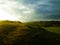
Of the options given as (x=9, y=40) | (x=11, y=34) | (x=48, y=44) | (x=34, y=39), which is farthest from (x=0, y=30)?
(x=48, y=44)

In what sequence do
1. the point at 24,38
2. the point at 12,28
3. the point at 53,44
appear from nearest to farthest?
the point at 53,44 → the point at 24,38 → the point at 12,28

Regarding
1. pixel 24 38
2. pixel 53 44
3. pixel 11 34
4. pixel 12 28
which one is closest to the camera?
pixel 53 44

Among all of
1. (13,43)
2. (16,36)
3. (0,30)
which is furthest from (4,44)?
(0,30)

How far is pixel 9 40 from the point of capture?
4303 cm

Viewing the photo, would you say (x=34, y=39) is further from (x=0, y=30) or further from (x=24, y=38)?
(x=0, y=30)

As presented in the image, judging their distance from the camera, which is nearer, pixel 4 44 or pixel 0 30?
pixel 4 44

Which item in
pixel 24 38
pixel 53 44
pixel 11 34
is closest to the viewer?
pixel 53 44

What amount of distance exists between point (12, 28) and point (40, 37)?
32.9ft

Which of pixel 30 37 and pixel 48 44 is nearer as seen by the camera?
pixel 48 44

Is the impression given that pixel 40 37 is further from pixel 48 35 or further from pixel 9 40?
pixel 9 40

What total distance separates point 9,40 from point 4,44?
230 centimetres

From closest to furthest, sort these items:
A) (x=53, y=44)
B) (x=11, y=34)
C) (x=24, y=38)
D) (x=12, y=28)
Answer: (x=53, y=44), (x=24, y=38), (x=11, y=34), (x=12, y=28)

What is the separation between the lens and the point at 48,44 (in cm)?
4097

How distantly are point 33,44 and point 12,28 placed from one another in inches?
478
